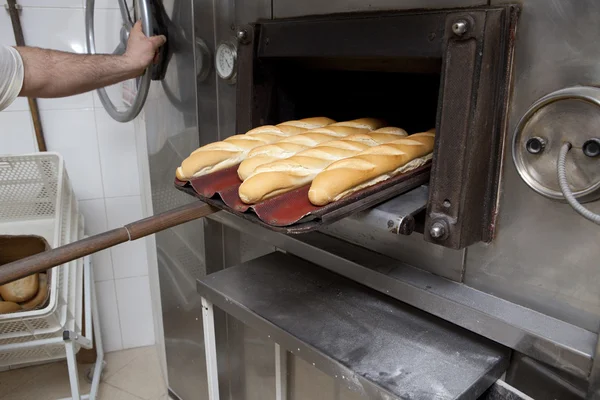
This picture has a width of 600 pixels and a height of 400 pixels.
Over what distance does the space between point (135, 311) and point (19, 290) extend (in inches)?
40.2

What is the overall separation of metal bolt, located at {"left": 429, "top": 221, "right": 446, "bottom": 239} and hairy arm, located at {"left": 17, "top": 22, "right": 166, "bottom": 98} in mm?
→ 985

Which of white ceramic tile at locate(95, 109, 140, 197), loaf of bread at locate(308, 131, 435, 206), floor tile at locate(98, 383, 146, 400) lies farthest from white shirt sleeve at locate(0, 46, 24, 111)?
floor tile at locate(98, 383, 146, 400)

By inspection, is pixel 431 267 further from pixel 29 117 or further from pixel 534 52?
pixel 29 117

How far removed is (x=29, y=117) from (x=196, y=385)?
4.37 feet

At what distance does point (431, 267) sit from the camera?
0.87 m

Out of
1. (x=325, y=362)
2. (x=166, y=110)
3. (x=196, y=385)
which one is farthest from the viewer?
(x=196, y=385)

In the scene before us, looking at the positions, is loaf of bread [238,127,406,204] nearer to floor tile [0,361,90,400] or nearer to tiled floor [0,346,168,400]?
tiled floor [0,346,168,400]

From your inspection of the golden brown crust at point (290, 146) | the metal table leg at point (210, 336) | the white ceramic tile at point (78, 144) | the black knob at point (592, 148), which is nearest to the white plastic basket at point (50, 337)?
the white ceramic tile at point (78, 144)

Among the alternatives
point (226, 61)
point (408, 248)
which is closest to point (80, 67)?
point (226, 61)

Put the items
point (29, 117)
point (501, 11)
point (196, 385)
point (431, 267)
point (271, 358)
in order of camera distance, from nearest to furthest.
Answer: point (501, 11)
point (431, 267)
point (271, 358)
point (196, 385)
point (29, 117)

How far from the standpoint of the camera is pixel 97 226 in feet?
7.36

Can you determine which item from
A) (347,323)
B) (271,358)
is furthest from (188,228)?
(347,323)

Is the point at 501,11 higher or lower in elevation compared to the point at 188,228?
higher

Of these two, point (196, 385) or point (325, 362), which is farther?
point (196, 385)
